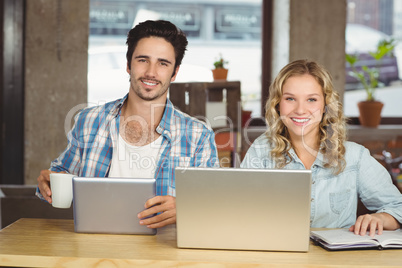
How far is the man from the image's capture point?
2205 millimetres

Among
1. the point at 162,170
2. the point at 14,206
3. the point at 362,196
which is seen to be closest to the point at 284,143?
the point at 362,196

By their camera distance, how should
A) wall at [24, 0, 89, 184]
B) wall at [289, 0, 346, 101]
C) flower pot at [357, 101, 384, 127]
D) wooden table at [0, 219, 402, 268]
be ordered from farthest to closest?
flower pot at [357, 101, 384, 127], wall at [289, 0, 346, 101], wall at [24, 0, 89, 184], wooden table at [0, 219, 402, 268]

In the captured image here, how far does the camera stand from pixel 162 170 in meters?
2.20

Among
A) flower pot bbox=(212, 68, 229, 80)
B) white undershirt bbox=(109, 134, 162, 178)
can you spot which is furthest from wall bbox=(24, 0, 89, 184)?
white undershirt bbox=(109, 134, 162, 178)

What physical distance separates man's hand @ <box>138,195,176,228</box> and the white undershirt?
49cm

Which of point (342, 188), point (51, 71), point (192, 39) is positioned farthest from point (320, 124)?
point (192, 39)

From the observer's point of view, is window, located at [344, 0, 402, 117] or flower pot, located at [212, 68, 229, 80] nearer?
flower pot, located at [212, 68, 229, 80]

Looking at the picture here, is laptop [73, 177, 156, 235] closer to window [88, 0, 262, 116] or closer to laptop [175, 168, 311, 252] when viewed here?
laptop [175, 168, 311, 252]

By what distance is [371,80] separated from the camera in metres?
4.65

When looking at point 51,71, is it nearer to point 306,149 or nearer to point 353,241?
point 306,149

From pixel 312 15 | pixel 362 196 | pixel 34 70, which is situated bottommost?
pixel 362 196

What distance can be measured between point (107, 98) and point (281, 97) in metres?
2.45

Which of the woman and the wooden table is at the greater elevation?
the woman

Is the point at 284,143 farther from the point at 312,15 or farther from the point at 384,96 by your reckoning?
the point at 384,96
